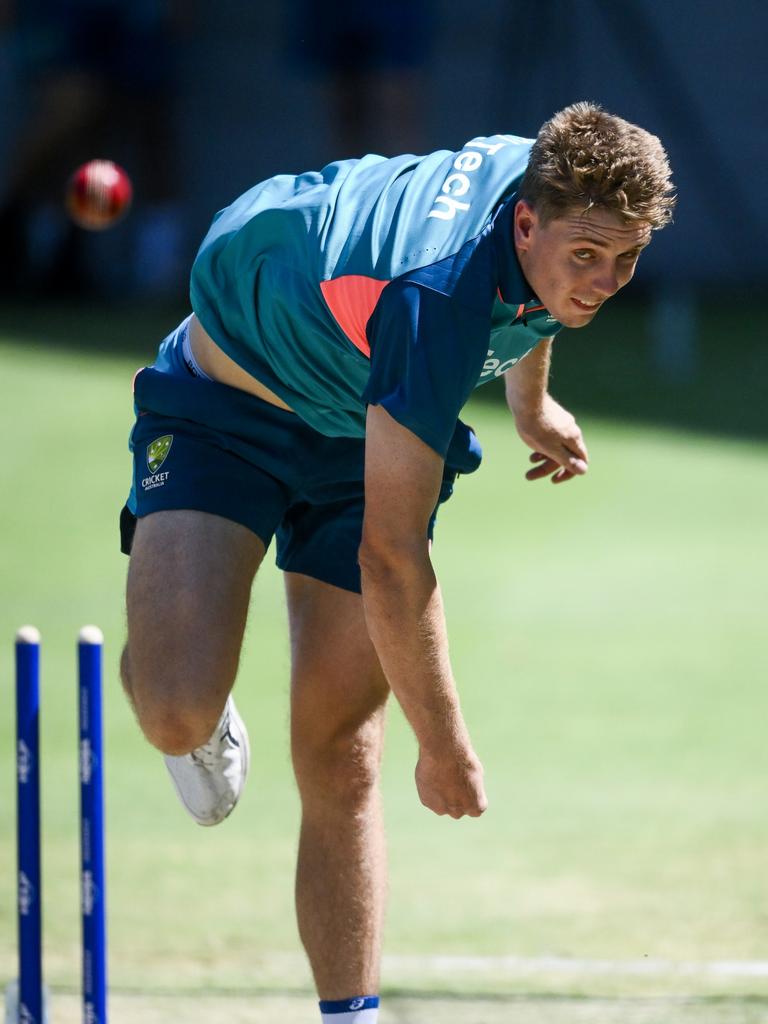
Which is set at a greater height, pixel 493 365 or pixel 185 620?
pixel 493 365

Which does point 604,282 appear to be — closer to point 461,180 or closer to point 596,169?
point 596,169

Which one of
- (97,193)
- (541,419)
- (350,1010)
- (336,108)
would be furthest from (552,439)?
(336,108)

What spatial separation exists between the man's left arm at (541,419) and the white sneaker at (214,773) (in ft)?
3.12

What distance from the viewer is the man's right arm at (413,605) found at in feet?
9.84

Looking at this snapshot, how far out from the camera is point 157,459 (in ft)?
12.1

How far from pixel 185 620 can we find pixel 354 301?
770 millimetres

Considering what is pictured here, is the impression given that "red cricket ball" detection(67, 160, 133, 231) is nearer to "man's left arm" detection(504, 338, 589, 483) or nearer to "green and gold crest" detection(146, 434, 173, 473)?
"green and gold crest" detection(146, 434, 173, 473)

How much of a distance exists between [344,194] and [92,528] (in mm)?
5149

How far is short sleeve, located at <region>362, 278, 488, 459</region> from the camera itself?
2957mm

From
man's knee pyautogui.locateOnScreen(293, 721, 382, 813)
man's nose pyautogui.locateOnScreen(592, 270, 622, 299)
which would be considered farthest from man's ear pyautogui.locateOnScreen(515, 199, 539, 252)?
man's knee pyautogui.locateOnScreen(293, 721, 382, 813)

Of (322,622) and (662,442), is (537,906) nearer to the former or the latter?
(322,622)

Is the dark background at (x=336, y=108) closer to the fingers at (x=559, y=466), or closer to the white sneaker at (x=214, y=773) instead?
the fingers at (x=559, y=466)

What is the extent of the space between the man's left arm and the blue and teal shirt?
15.9 inches

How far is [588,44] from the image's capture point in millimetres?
12406
